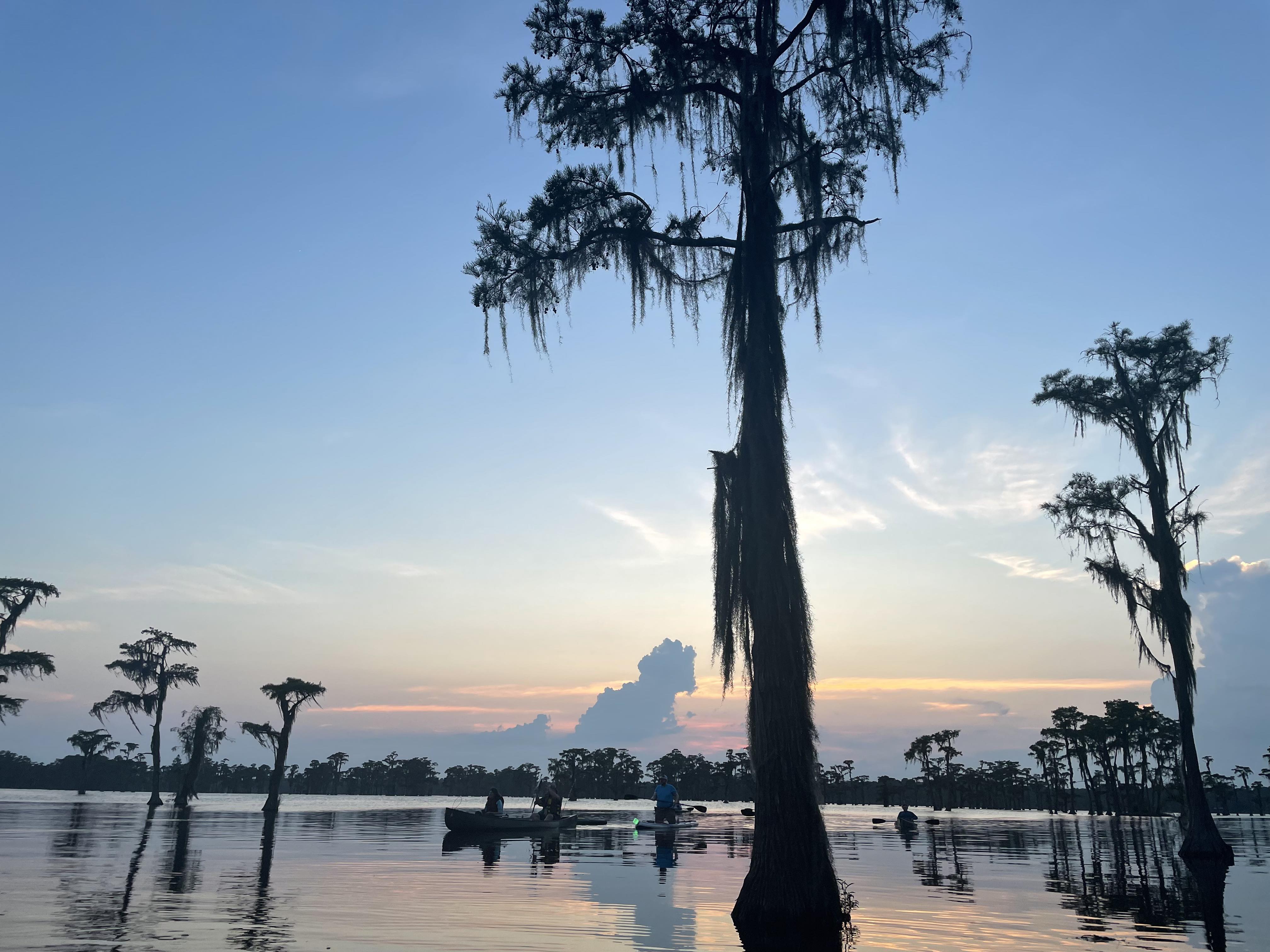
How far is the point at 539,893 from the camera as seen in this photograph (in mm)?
15773

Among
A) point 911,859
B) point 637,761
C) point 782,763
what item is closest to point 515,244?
point 782,763

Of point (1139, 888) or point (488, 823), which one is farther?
point (488, 823)

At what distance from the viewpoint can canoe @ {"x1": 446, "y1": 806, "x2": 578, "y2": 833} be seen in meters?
33.0

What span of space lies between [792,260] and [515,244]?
17.0ft

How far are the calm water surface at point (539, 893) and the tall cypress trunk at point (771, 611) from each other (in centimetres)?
85

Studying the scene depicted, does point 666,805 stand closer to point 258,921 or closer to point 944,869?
point 944,869

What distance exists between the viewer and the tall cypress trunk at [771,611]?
11625 mm

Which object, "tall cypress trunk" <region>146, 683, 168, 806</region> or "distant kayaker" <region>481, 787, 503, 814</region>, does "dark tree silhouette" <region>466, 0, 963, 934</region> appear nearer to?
"distant kayaker" <region>481, 787, 503, 814</region>

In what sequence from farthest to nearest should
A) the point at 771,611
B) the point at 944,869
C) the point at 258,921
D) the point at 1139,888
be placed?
the point at 944,869 < the point at 1139,888 < the point at 771,611 < the point at 258,921

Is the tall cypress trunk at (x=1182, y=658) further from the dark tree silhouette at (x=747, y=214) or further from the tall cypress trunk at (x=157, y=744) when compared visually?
the tall cypress trunk at (x=157, y=744)

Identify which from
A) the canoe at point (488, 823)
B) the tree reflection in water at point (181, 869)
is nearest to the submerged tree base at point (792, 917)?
the tree reflection in water at point (181, 869)

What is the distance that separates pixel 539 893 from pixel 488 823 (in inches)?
737

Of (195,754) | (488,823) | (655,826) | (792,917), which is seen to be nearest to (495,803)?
(488,823)

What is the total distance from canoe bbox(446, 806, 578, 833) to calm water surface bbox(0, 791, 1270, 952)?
797mm
